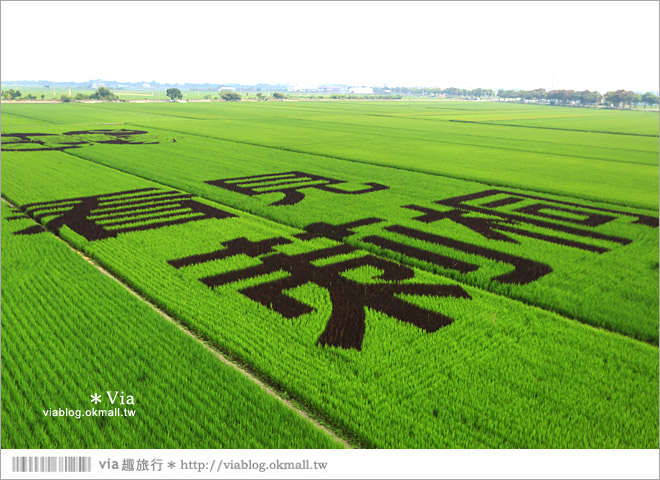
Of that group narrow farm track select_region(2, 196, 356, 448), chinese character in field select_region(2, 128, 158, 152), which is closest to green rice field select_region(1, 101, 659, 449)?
narrow farm track select_region(2, 196, 356, 448)

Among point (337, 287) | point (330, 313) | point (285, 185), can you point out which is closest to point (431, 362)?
point (330, 313)

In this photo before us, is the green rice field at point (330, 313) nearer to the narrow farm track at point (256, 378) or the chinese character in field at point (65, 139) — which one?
the narrow farm track at point (256, 378)

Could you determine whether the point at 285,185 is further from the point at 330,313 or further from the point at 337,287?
the point at 330,313

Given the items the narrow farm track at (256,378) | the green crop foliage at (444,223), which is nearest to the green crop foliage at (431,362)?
the narrow farm track at (256,378)

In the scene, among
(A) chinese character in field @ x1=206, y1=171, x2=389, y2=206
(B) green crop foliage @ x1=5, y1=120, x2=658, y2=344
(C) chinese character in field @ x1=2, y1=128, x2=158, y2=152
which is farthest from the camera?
(C) chinese character in field @ x1=2, y1=128, x2=158, y2=152

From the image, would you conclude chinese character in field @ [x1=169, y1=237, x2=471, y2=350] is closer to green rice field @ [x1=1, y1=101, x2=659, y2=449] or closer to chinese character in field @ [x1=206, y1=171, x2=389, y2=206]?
green rice field @ [x1=1, y1=101, x2=659, y2=449]

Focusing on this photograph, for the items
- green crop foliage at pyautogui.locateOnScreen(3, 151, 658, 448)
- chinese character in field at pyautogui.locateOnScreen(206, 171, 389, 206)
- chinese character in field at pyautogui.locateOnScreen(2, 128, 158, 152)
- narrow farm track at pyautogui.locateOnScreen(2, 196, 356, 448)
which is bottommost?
narrow farm track at pyautogui.locateOnScreen(2, 196, 356, 448)

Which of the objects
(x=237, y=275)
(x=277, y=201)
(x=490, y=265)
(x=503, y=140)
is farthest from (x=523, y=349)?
(x=503, y=140)
